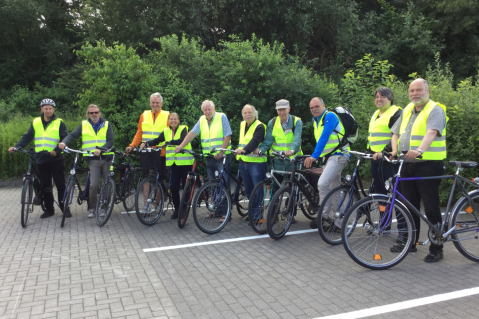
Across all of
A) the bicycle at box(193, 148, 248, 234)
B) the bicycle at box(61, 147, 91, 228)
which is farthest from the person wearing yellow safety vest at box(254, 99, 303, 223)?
the bicycle at box(61, 147, 91, 228)

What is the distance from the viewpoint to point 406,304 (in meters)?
3.99

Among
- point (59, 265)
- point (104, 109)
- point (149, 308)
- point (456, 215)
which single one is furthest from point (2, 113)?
point (456, 215)

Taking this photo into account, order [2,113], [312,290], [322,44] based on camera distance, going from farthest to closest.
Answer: [322,44] < [2,113] < [312,290]

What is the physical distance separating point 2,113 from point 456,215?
17.1 metres

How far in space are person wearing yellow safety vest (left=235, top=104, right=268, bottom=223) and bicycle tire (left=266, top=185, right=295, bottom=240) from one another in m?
0.98

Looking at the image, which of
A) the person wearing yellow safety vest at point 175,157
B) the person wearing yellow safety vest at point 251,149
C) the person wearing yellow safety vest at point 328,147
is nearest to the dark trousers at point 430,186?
the person wearing yellow safety vest at point 328,147

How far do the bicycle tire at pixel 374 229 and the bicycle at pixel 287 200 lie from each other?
4.52 feet

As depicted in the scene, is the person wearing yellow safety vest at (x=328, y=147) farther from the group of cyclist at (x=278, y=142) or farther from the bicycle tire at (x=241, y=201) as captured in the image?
the bicycle tire at (x=241, y=201)

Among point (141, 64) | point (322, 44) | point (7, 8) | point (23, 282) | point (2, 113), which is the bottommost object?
point (23, 282)

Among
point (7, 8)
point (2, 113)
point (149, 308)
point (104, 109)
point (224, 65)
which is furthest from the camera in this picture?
point (7, 8)

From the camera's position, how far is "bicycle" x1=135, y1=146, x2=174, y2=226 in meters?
7.02

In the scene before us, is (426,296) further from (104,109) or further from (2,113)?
(2,113)

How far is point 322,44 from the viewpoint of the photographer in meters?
21.7

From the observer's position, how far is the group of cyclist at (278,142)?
5.11 meters
